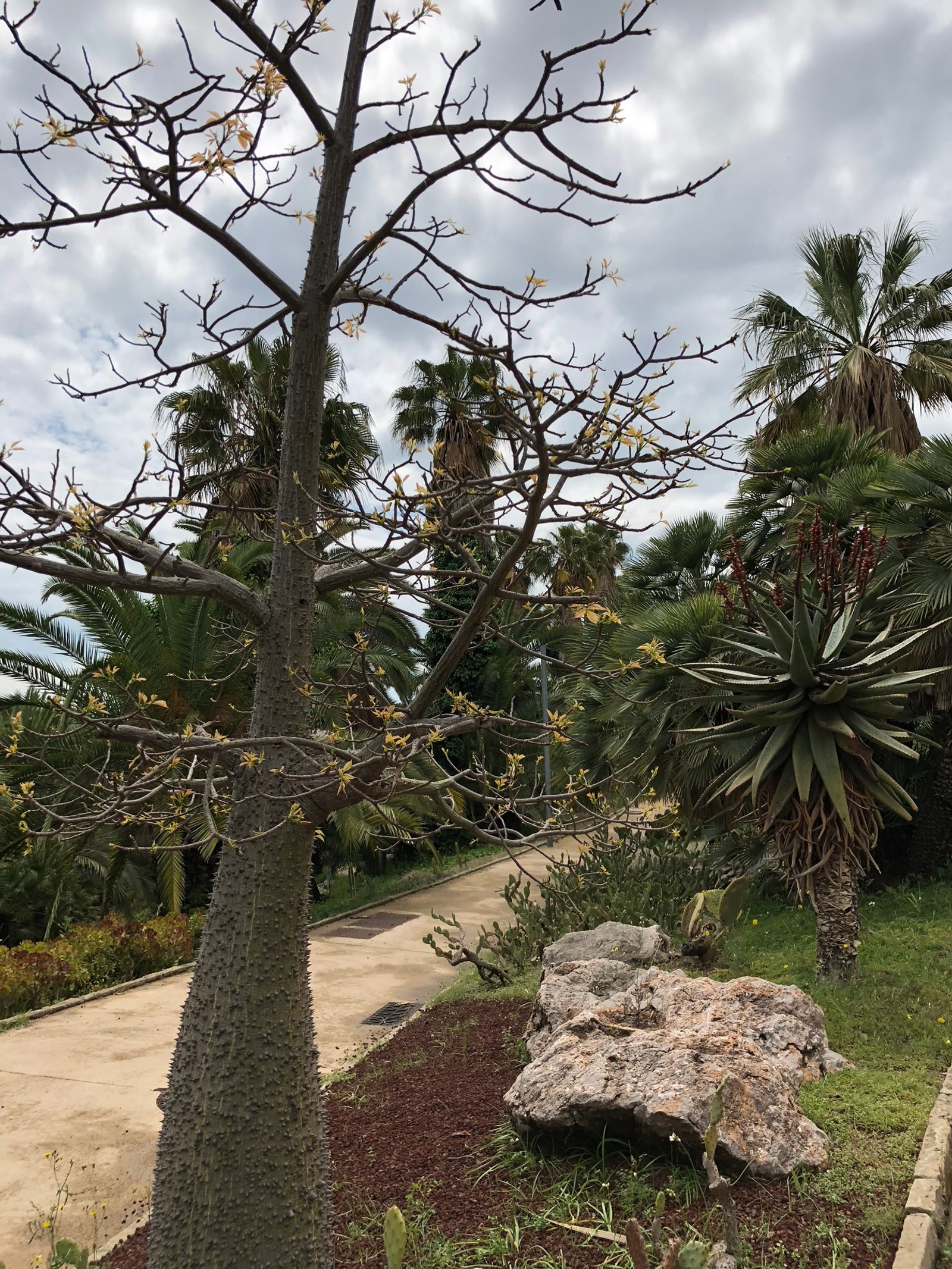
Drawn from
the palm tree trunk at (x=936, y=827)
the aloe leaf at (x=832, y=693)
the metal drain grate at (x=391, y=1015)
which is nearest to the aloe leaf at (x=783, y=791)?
the aloe leaf at (x=832, y=693)

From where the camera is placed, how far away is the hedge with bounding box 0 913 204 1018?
8.02 m

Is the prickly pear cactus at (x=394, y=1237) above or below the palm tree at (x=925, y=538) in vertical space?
below

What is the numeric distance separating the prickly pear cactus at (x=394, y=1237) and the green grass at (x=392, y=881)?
35.8 feet

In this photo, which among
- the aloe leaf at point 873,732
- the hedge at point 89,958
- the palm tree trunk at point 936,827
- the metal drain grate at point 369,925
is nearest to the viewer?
the aloe leaf at point 873,732

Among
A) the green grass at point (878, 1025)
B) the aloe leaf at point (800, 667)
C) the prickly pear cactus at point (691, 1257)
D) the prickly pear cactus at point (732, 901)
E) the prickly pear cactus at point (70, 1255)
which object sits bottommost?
the green grass at point (878, 1025)

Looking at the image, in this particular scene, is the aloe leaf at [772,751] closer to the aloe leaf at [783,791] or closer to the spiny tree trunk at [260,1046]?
the aloe leaf at [783,791]

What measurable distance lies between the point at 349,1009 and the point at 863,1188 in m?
5.37

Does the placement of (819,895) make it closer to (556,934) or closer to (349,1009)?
(556,934)

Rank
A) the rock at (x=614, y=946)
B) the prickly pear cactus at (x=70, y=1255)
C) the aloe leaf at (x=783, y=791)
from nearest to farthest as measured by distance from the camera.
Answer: the prickly pear cactus at (x=70, y=1255)
the aloe leaf at (x=783, y=791)
the rock at (x=614, y=946)

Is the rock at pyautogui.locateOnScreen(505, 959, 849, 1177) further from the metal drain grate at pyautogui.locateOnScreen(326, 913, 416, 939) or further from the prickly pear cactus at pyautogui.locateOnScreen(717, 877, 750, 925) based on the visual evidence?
the metal drain grate at pyautogui.locateOnScreen(326, 913, 416, 939)

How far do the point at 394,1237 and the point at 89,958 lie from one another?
790cm

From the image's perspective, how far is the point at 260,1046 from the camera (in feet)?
9.49

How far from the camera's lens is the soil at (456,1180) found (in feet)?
11.2

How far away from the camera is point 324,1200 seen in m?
3.07
